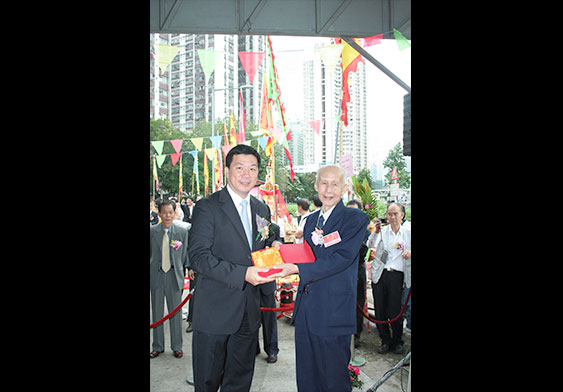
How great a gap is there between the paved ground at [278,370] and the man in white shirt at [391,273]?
0.24 metres

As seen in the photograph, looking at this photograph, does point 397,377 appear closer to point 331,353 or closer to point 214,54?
point 331,353

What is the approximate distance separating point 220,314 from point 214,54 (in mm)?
5832

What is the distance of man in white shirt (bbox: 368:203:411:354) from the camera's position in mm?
4535

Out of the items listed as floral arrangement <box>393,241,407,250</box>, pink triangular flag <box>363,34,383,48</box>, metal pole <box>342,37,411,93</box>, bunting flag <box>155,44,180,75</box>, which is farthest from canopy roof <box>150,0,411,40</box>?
floral arrangement <box>393,241,407,250</box>

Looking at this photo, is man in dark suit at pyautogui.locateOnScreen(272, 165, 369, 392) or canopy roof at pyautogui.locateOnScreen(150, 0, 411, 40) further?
canopy roof at pyautogui.locateOnScreen(150, 0, 411, 40)

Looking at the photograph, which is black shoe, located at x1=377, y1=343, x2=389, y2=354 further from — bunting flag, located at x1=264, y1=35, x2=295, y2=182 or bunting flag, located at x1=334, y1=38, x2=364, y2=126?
bunting flag, located at x1=264, y1=35, x2=295, y2=182

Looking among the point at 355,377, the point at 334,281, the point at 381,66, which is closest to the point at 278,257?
the point at 334,281

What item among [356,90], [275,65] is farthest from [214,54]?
Result: [356,90]

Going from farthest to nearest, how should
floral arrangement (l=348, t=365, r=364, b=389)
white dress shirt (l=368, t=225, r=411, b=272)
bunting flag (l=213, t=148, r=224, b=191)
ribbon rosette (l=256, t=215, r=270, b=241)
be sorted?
bunting flag (l=213, t=148, r=224, b=191), white dress shirt (l=368, t=225, r=411, b=272), floral arrangement (l=348, t=365, r=364, b=389), ribbon rosette (l=256, t=215, r=270, b=241)

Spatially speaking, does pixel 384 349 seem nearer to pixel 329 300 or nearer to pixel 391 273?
pixel 391 273

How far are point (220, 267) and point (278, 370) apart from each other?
2160 millimetres

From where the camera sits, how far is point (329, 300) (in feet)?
8.72

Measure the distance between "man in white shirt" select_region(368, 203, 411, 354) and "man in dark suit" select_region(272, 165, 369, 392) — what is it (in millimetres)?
1983
